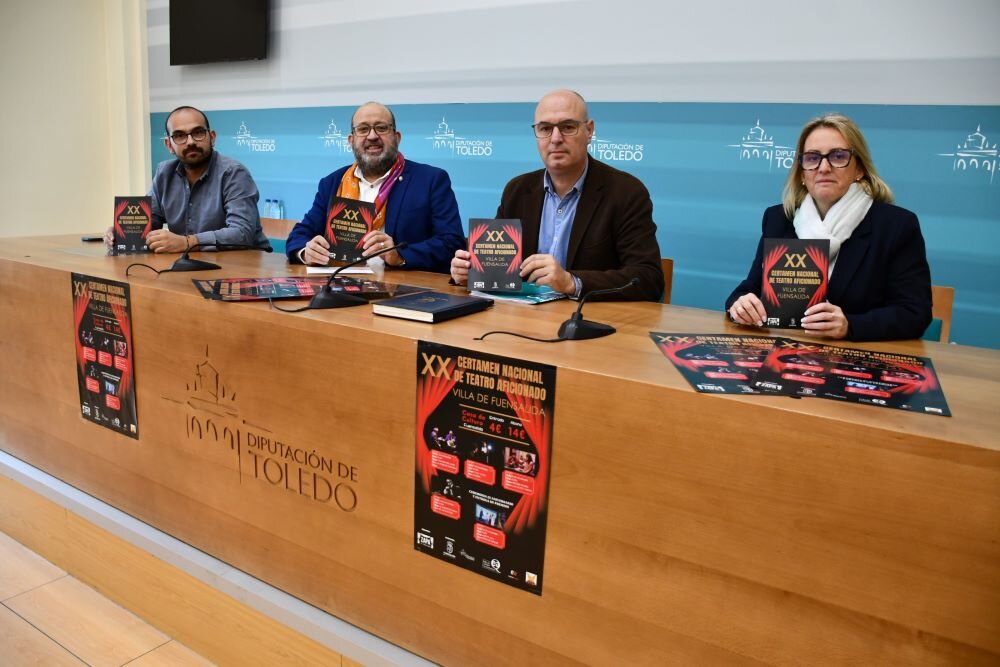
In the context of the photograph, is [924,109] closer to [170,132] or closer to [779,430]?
[779,430]

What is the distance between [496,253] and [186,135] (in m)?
1.70

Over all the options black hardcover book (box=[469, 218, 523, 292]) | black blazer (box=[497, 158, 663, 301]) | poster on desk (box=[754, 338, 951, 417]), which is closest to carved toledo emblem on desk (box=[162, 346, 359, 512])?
black hardcover book (box=[469, 218, 523, 292])

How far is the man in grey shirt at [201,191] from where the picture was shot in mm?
2729

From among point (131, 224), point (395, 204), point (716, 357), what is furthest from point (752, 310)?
point (131, 224)

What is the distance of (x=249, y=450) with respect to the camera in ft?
4.93

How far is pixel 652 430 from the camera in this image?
39.2 inches

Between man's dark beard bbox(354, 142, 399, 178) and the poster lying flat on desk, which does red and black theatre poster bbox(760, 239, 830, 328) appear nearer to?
the poster lying flat on desk

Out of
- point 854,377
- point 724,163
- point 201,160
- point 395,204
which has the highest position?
point 724,163

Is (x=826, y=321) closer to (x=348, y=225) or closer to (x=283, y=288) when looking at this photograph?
(x=283, y=288)

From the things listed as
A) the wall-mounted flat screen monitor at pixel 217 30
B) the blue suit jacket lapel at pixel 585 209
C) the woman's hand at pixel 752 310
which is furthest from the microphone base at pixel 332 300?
the wall-mounted flat screen monitor at pixel 217 30

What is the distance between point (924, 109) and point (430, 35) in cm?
246

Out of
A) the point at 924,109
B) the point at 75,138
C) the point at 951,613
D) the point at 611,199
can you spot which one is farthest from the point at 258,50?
the point at 951,613

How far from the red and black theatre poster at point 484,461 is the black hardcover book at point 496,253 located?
0.55 metres

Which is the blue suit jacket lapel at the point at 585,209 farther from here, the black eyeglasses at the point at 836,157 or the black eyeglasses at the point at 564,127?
the black eyeglasses at the point at 836,157
